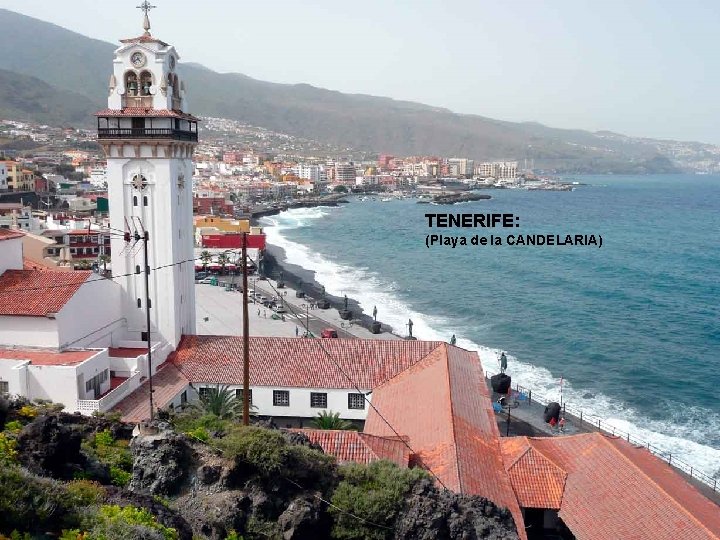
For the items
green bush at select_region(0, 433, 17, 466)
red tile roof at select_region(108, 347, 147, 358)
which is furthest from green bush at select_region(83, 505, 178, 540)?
red tile roof at select_region(108, 347, 147, 358)

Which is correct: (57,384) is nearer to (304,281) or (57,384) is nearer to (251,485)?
(251,485)

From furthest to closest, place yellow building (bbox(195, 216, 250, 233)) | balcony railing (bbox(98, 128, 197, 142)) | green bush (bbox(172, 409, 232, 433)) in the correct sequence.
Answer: yellow building (bbox(195, 216, 250, 233)) < balcony railing (bbox(98, 128, 197, 142)) < green bush (bbox(172, 409, 232, 433))

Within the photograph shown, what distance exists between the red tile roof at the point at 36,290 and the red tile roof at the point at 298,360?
5.14 meters

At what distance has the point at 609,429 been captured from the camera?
3400cm

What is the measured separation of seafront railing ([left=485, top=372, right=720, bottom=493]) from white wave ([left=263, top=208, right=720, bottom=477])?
1.04 ft

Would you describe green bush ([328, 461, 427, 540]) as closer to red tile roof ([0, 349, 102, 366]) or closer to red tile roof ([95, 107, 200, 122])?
red tile roof ([0, 349, 102, 366])

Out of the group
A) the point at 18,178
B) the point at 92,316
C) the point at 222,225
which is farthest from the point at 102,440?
the point at 18,178

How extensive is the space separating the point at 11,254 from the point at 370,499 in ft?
62.2

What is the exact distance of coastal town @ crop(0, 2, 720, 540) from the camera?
15227 mm

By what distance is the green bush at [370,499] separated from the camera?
15359mm

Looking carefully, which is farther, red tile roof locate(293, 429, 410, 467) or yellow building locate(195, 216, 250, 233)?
yellow building locate(195, 216, 250, 233)

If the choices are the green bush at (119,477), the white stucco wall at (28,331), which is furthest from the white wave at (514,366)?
the white stucco wall at (28,331)

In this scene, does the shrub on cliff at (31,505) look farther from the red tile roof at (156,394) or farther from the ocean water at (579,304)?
the ocean water at (579,304)

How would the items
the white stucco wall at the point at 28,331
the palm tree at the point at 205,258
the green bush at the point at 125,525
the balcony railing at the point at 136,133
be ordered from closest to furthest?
the green bush at the point at 125,525 < the white stucco wall at the point at 28,331 < the balcony railing at the point at 136,133 < the palm tree at the point at 205,258
